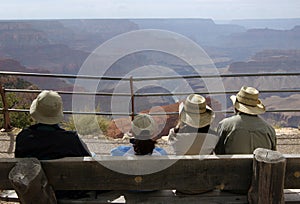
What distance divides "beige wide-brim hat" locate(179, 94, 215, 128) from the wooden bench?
678 millimetres

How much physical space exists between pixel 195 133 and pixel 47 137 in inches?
40.4

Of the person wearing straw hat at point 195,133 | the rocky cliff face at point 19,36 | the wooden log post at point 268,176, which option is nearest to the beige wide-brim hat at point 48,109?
the person wearing straw hat at point 195,133

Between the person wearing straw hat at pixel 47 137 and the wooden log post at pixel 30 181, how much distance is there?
353 millimetres

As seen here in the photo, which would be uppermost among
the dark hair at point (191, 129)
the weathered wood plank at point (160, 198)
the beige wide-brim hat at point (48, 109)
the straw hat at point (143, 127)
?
the beige wide-brim hat at point (48, 109)

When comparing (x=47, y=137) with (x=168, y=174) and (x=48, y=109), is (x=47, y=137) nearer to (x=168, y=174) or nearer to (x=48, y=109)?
(x=48, y=109)

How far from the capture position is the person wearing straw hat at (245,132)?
281 cm

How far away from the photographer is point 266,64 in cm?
9550

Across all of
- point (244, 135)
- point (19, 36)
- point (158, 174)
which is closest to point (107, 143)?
point (244, 135)

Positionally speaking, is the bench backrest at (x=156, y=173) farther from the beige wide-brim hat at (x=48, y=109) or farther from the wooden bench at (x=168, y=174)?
the beige wide-brim hat at (x=48, y=109)

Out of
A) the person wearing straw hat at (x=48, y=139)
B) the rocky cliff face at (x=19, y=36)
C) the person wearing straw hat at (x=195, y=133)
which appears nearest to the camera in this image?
the person wearing straw hat at (x=48, y=139)

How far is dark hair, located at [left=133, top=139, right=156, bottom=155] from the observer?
2553 mm

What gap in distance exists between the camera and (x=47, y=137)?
8.20 feet

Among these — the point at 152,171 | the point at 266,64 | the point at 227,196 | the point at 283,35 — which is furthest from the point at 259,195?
the point at 283,35

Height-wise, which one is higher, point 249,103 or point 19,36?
point 19,36
